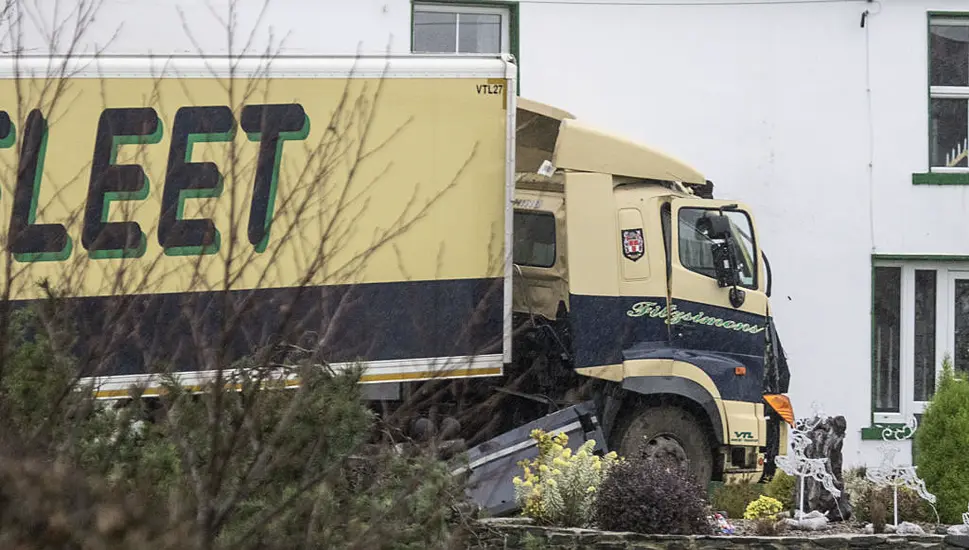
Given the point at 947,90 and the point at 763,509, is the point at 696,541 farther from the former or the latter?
the point at 947,90

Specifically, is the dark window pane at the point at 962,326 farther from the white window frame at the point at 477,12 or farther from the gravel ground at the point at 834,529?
the white window frame at the point at 477,12

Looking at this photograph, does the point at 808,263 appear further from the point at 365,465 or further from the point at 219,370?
the point at 219,370

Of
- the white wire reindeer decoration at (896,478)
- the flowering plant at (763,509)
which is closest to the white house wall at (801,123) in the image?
the white wire reindeer decoration at (896,478)

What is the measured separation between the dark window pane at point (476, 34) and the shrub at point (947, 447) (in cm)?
560

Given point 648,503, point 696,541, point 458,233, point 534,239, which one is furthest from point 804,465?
point 458,233

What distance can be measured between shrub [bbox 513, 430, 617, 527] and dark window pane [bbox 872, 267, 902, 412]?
16.3 ft

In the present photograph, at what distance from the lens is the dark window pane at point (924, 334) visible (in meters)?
13.6

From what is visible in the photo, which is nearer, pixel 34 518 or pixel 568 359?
pixel 34 518

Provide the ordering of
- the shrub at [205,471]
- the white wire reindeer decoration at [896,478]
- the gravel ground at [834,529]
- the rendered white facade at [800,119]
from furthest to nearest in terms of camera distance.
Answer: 1. the rendered white facade at [800,119]
2. the white wire reindeer decoration at [896,478]
3. the gravel ground at [834,529]
4. the shrub at [205,471]

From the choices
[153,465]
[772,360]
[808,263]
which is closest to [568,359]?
[772,360]

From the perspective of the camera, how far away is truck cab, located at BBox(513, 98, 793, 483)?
10.7 metres

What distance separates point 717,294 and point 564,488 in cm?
275

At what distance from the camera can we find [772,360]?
11.6 m

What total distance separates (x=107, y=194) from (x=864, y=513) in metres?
6.34
